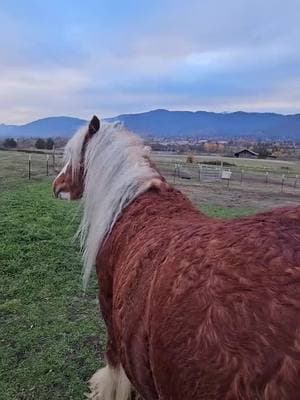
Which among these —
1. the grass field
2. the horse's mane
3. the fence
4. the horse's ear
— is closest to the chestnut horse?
the horse's mane

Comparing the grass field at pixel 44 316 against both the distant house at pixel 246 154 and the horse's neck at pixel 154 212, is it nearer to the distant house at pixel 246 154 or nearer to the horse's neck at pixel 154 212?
the horse's neck at pixel 154 212

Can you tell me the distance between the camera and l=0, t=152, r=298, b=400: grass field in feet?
10.0

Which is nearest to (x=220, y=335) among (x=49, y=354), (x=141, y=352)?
(x=141, y=352)

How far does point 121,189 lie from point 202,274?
4.46 ft

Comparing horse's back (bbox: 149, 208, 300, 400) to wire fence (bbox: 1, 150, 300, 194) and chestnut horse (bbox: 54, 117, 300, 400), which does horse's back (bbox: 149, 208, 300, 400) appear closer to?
chestnut horse (bbox: 54, 117, 300, 400)

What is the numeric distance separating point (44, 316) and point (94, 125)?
205 cm

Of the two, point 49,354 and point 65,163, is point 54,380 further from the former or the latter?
point 65,163

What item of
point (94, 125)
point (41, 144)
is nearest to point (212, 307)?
point (94, 125)

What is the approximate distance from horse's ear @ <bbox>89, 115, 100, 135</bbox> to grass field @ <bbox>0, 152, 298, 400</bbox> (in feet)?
2.62

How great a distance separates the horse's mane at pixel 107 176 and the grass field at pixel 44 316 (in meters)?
0.64

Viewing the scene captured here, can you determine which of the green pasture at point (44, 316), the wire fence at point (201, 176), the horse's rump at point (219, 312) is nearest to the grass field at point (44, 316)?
the green pasture at point (44, 316)

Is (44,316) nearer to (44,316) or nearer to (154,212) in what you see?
(44,316)

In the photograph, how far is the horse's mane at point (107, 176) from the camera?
8.61 ft

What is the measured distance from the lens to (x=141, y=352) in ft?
5.34
